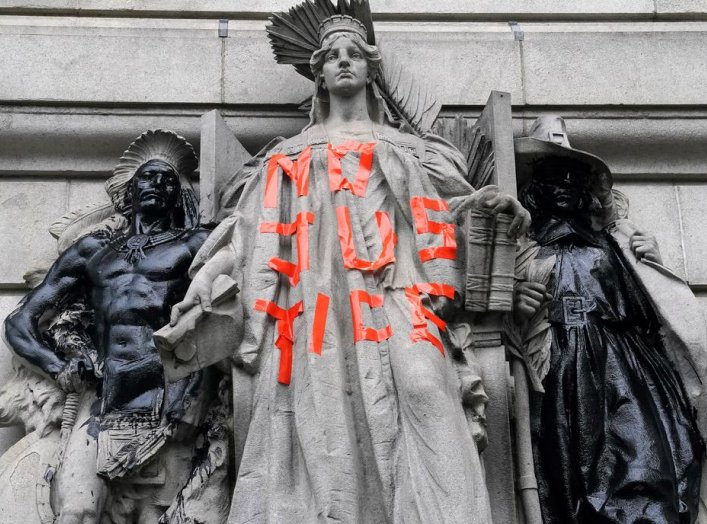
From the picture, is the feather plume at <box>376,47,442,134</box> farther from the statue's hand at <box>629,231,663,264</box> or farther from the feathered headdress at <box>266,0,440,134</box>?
the statue's hand at <box>629,231,663,264</box>

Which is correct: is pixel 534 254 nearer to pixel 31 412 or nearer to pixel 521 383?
pixel 521 383

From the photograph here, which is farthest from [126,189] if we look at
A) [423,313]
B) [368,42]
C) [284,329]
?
[423,313]

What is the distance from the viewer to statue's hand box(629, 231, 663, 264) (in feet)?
37.7

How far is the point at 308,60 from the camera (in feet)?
38.7

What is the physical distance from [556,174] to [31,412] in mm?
3945

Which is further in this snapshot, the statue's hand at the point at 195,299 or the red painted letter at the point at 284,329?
the red painted letter at the point at 284,329

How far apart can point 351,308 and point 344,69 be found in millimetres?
1893

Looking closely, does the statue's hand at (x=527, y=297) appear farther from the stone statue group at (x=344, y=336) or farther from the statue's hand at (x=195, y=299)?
the statue's hand at (x=195, y=299)

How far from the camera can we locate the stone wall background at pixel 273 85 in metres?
12.3

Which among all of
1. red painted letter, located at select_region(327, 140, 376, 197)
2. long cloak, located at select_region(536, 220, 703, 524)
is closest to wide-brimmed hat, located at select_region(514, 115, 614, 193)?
long cloak, located at select_region(536, 220, 703, 524)

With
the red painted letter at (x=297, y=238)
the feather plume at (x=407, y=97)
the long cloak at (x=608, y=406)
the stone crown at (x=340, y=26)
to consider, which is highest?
the stone crown at (x=340, y=26)

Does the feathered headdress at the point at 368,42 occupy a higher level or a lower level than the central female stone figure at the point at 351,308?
higher

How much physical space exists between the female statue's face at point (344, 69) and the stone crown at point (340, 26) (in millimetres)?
81

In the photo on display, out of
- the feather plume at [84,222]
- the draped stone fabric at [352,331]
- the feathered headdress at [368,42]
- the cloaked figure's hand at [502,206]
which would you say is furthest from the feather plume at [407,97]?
the feather plume at [84,222]
